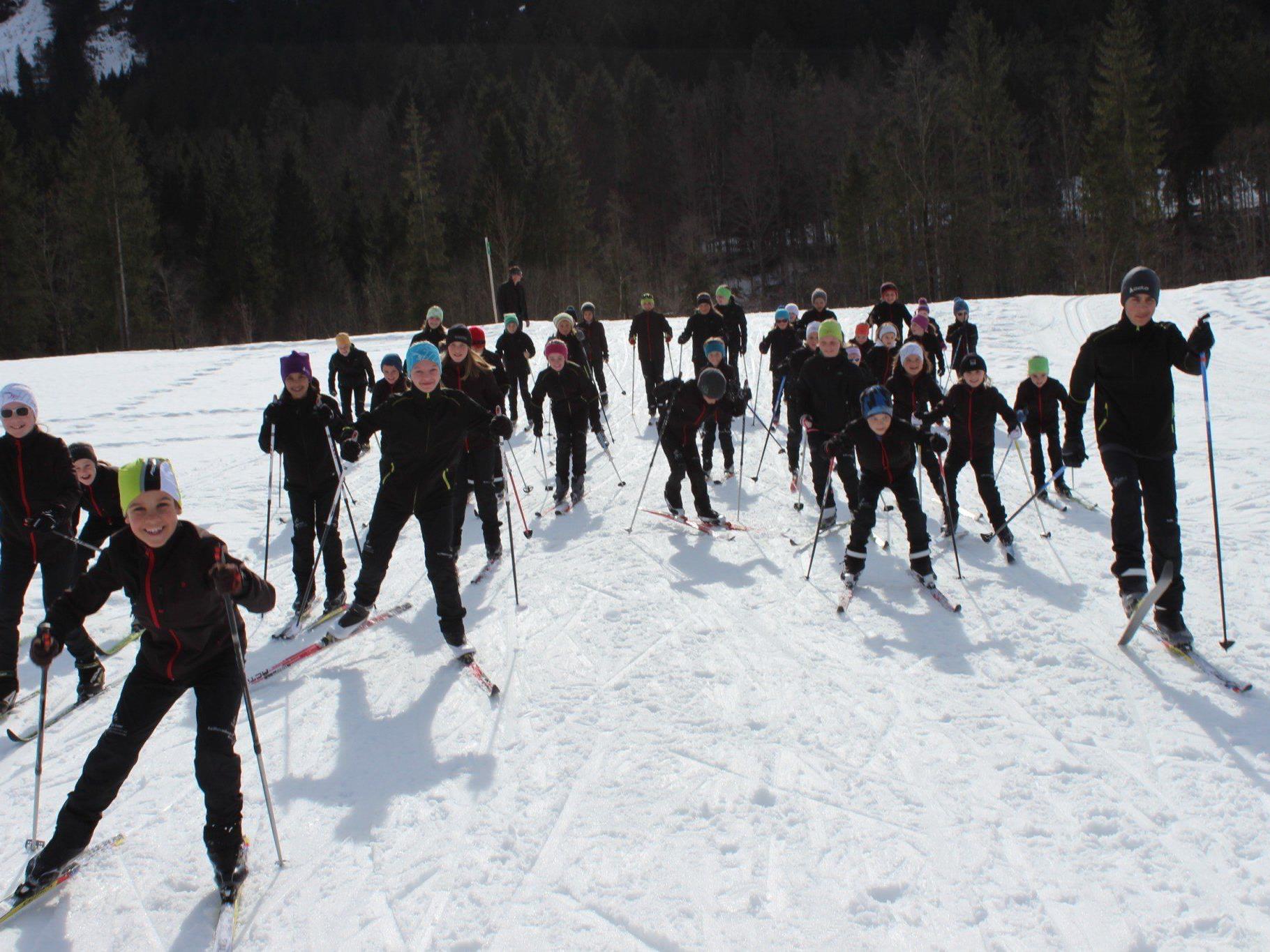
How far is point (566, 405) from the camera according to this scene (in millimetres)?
8242

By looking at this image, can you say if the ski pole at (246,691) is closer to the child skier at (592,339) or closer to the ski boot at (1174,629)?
the ski boot at (1174,629)

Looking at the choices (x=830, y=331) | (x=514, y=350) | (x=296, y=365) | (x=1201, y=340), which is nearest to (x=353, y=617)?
(x=296, y=365)

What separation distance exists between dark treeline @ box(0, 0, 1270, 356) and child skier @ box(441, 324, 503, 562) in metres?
30.1

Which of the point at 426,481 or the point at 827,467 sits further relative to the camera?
the point at 827,467

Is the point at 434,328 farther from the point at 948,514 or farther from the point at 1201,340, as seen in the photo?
the point at 1201,340

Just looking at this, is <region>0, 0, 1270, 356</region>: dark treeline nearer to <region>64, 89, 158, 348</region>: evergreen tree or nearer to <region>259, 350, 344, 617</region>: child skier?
<region>64, 89, 158, 348</region>: evergreen tree

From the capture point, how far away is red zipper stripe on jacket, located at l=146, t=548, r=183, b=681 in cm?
310

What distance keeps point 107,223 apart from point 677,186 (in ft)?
99.3

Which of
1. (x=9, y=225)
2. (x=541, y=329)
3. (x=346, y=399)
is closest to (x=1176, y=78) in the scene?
(x=541, y=329)

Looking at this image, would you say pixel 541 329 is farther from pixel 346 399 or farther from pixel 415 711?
pixel 415 711

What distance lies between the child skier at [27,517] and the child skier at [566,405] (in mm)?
4163

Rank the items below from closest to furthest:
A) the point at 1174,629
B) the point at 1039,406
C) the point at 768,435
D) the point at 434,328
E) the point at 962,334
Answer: the point at 1174,629, the point at 1039,406, the point at 768,435, the point at 434,328, the point at 962,334

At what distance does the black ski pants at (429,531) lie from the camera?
4836mm

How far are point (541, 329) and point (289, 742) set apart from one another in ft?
65.2
